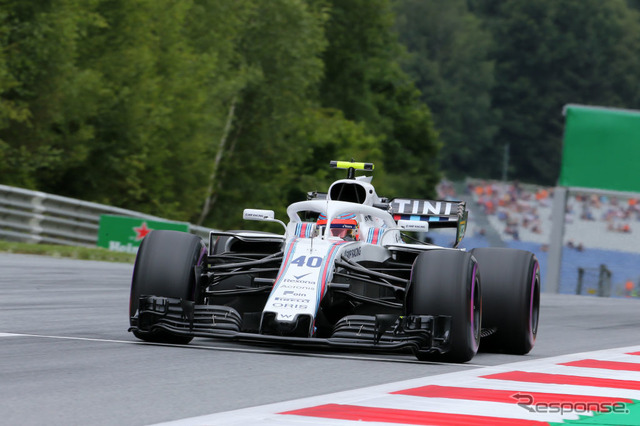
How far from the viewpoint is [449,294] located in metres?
9.04

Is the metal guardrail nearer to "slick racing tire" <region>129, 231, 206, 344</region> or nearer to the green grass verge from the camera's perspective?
the green grass verge

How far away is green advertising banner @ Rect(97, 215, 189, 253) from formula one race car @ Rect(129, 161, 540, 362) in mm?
14393

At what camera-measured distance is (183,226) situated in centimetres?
2623

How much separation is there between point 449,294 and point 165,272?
226cm

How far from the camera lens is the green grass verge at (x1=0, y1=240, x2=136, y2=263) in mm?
21188

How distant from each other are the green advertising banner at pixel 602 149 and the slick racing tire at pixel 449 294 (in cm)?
2898

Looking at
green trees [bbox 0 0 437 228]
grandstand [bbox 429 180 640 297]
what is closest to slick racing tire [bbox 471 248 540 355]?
green trees [bbox 0 0 437 228]

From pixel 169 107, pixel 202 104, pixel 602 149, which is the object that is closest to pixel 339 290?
pixel 169 107

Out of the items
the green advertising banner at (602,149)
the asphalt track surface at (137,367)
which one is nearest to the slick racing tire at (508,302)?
the asphalt track surface at (137,367)

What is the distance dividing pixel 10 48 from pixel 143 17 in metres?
6.94

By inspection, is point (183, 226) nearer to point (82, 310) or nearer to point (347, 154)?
point (82, 310)

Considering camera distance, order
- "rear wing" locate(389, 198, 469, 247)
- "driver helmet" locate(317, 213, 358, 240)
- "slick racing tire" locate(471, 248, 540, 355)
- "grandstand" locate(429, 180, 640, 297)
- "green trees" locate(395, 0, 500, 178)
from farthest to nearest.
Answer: "green trees" locate(395, 0, 500, 178), "grandstand" locate(429, 180, 640, 297), "rear wing" locate(389, 198, 469, 247), "slick racing tire" locate(471, 248, 540, 355), "driver helmet" locate(317, 213, 358, 240)

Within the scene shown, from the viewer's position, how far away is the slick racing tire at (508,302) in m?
10.5

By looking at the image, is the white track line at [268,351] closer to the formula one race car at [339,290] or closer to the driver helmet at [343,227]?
the formula one race car at [339,290]
